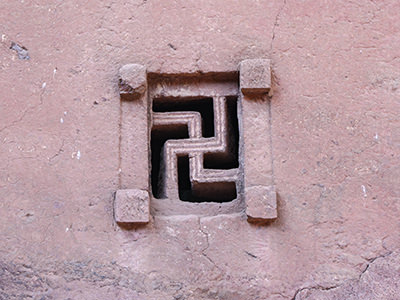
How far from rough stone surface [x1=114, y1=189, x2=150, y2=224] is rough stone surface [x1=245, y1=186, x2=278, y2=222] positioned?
356 mm

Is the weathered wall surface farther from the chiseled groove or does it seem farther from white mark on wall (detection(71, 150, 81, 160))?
the chiseled groove

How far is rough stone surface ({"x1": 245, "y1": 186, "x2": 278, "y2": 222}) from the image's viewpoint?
2189 mm

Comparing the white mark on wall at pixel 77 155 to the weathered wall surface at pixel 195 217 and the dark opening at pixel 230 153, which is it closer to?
the weathered wall surface at pixel 195 217

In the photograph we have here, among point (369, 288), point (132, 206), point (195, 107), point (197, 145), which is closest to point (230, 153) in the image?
point (197, 145)

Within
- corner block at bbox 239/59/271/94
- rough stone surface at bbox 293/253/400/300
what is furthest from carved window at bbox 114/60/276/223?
rough stone surface at bbox 293/253/400/300

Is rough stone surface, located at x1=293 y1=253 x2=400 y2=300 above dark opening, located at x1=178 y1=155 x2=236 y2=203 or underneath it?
underneath

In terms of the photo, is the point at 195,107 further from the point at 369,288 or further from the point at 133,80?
the point at 369,288

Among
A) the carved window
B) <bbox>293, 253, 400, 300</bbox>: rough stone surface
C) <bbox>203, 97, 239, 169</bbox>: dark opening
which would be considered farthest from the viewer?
<bbox>203, 97, 239, 169</bbox>: dark opening

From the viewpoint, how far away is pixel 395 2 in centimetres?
252

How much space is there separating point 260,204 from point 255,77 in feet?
1.57

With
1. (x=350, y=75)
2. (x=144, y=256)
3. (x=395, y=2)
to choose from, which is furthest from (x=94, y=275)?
(x=395, y=2)

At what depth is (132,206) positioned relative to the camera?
7.26 feet

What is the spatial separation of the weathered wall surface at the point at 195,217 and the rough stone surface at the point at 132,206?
0.16 feet

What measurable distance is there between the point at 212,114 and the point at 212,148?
0.27 m
